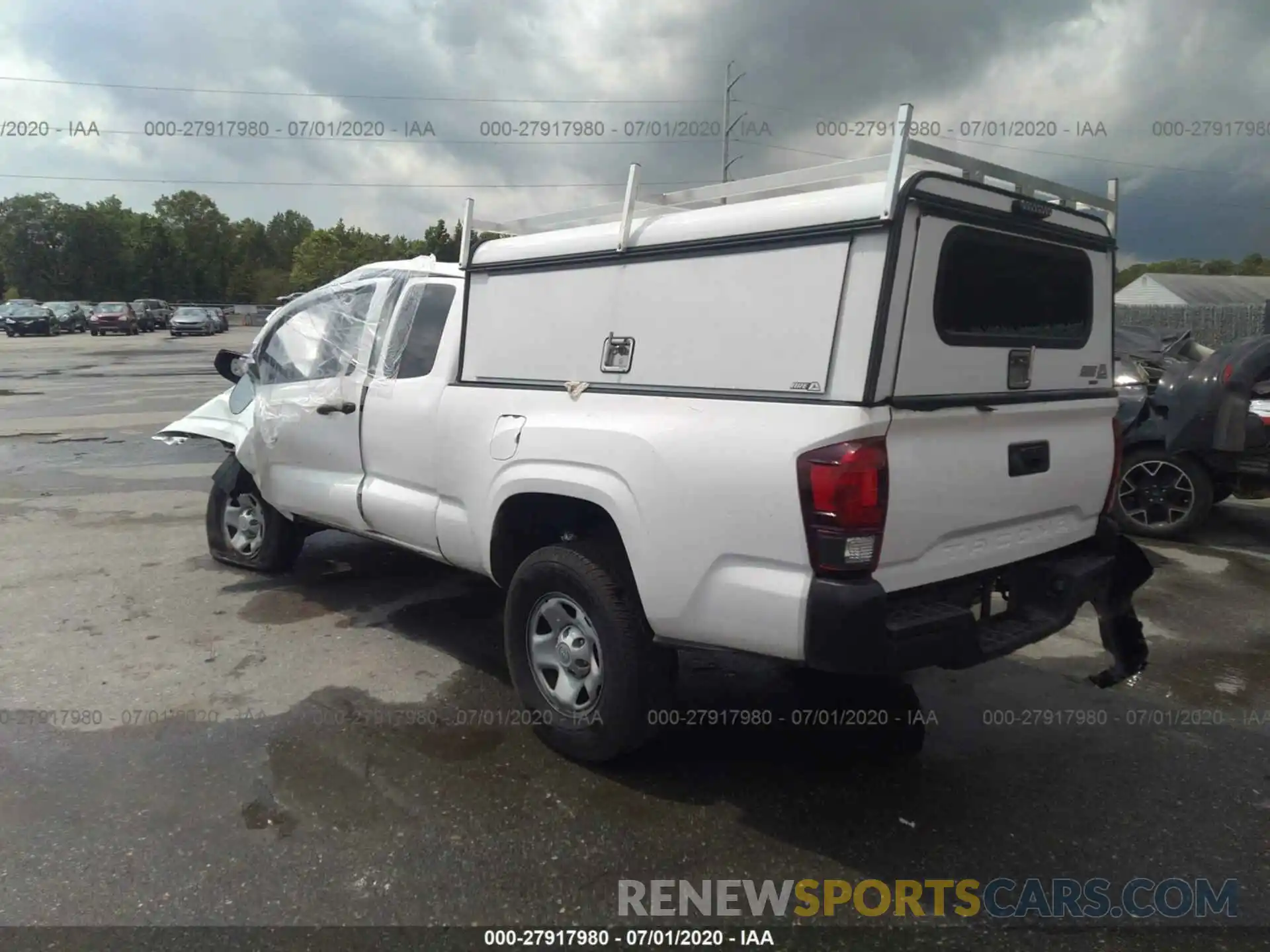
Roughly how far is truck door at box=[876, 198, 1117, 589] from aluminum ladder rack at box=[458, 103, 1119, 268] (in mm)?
159

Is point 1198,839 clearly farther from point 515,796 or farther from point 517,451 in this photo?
point 517,451

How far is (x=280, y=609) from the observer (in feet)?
18.8

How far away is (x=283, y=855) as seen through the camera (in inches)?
125

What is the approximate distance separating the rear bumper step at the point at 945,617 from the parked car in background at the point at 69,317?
5319 centimetres

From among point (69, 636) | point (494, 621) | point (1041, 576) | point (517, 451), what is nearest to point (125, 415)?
point (69, 636)

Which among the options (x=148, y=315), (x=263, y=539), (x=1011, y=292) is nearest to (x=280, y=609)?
(x=263, y=539)

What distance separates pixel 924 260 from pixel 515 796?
2.42 meters

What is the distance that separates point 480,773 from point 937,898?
1.75 meters

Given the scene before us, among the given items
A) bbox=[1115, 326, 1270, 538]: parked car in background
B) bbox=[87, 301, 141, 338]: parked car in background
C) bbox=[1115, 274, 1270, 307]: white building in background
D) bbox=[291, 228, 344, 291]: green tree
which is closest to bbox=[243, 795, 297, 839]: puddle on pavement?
bbox=[1115, 326, 1270, 538]: parked car in background

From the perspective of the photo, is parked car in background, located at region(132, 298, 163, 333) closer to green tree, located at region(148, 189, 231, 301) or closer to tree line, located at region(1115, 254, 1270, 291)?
green tree, located at region(148, 189, 231, 301)

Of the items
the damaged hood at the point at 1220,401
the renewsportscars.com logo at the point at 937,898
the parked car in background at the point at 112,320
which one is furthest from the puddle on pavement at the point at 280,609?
the parked car in background at the point at 112,320

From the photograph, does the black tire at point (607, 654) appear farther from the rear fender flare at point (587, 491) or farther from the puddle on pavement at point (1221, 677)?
the puddle on pavement at point (1221, 677)

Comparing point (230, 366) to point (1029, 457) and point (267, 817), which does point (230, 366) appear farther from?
point (1029, 457)

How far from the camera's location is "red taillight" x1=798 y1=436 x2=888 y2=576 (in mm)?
2852
